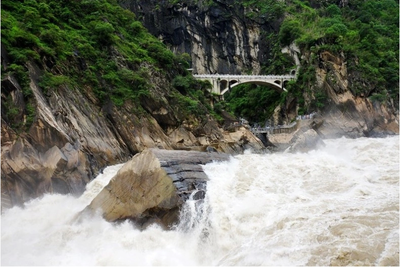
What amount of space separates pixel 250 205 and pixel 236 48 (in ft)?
179

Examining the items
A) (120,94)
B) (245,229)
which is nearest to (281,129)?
(120,94)

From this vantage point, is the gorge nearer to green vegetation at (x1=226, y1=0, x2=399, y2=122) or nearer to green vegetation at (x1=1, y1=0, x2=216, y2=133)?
green vegetation at (x1=1, y1=0, x2=216, y2=133)

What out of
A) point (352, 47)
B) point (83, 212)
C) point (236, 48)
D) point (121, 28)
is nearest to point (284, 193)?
point (83, 212)

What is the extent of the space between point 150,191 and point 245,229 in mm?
4482

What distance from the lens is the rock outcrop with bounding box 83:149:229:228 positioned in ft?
47.6

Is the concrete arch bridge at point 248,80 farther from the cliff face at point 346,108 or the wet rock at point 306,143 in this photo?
the wet rock at point 306,143

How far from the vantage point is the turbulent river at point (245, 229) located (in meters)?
11.0

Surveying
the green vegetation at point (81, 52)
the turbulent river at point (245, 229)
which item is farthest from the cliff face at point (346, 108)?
the turbulent river at point (245, 229)

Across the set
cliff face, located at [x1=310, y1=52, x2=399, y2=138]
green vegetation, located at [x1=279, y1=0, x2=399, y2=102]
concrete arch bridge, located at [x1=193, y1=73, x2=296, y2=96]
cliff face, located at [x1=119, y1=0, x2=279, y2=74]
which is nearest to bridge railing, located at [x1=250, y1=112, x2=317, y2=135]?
cliff face, located at [x1=310, y1=52, x2=399, y2=138]

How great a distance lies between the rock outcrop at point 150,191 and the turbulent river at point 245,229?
524 millimetres

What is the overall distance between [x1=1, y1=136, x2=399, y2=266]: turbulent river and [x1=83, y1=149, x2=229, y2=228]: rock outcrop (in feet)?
1.72

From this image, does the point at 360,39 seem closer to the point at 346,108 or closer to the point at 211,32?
the point at 346,108

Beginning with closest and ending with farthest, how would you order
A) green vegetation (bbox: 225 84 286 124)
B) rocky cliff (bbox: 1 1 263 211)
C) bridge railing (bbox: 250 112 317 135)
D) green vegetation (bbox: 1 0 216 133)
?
rocky cliff (bbox: 1 1 263 211) → green vegetation (bbox: 1 0 216 133) → bridge railing (bbox: 250 112 317 135) → green vegetation (bbox: 225 84 286 124)

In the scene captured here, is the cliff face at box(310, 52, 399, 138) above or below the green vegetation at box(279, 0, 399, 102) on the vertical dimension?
below
